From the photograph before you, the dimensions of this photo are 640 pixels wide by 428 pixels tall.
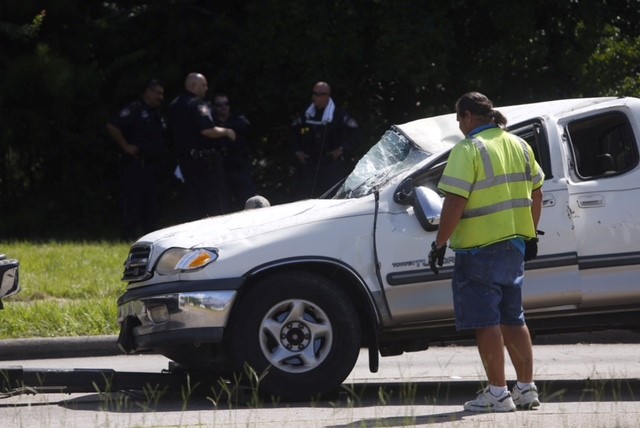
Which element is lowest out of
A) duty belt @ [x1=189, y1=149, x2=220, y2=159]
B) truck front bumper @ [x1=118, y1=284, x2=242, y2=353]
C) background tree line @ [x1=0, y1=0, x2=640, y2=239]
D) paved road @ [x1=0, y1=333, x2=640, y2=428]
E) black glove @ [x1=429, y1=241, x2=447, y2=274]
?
paved road @ [x1=0, y1=333, x2=640, y2=428]

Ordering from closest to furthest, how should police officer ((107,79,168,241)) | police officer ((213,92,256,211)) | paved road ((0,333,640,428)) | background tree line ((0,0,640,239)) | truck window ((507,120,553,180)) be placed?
paved road ((0,333,640,428)) < truck window ((507,120,553,180)) < police officer ((213,92,256,211)) < police officer ((107,79,168,241)) < background tree line ((0,0,640,239))

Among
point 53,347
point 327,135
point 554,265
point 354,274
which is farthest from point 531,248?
point 327,135

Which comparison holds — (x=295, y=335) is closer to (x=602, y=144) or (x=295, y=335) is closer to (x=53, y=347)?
(x=602, y=144)

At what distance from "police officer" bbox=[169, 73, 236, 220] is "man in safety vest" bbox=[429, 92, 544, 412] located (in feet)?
25.1

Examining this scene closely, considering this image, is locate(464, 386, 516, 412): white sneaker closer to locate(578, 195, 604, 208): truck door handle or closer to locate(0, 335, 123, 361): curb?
locate(578, 195, 604, 208): truck door handle

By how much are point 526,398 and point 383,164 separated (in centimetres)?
196

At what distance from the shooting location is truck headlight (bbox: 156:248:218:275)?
26.8 feet

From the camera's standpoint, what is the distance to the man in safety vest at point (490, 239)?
7.45 metres

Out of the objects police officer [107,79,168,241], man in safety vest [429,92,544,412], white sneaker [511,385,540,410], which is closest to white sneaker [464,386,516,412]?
man in safety vest [429,92,544,412]

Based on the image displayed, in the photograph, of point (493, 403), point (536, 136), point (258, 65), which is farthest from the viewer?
point (258, 65)

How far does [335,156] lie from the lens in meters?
15.6

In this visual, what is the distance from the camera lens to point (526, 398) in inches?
299

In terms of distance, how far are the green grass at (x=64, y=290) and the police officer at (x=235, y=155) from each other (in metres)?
1.56

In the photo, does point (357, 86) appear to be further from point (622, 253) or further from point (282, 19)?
point (622, 253)
